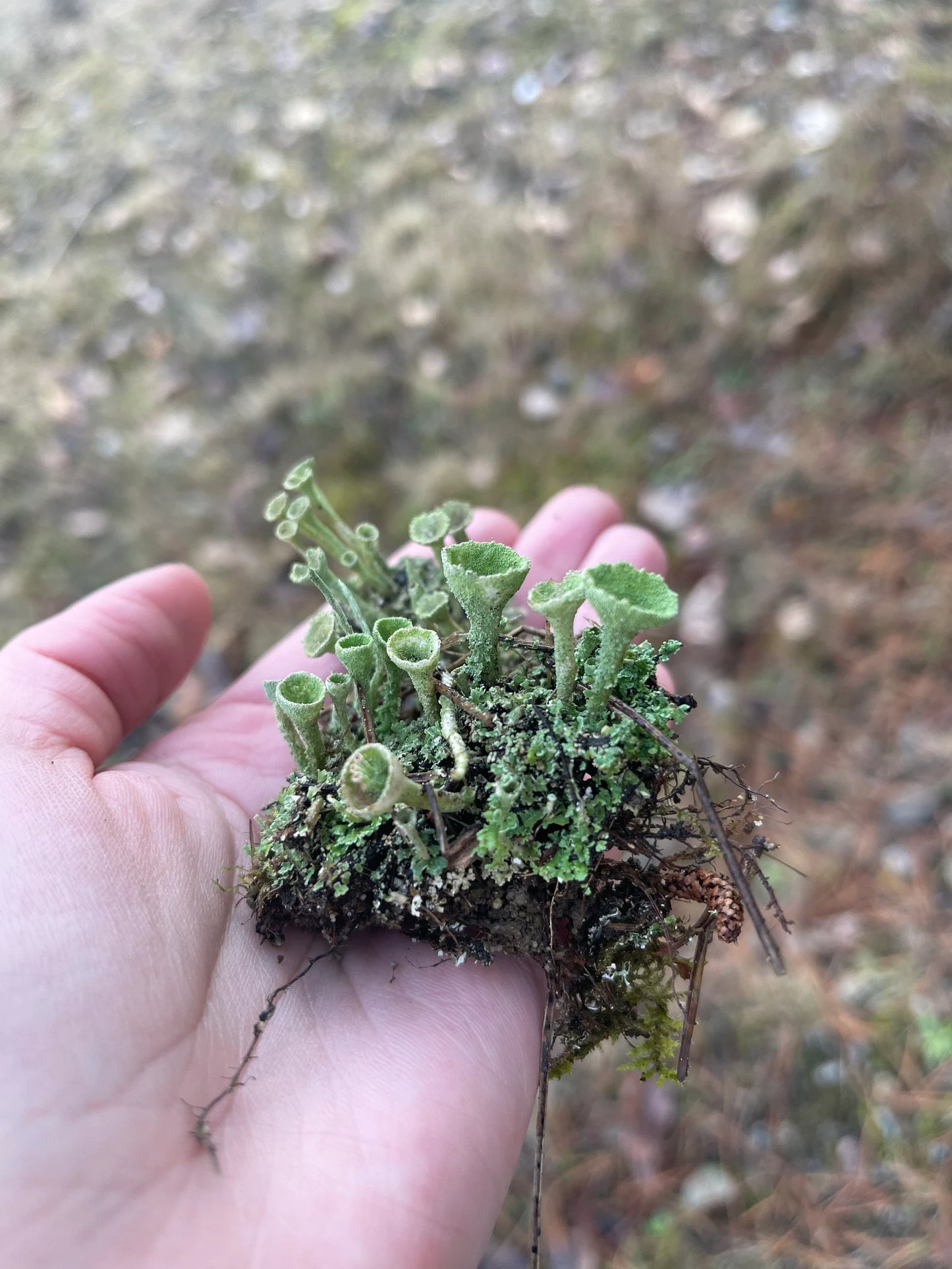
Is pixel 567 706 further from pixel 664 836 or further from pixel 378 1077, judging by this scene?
pixel 378 1077

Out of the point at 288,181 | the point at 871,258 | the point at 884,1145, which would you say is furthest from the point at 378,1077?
the point at 288,181

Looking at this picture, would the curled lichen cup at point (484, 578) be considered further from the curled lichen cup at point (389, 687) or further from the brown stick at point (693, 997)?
the brown stick at point (693, 997)

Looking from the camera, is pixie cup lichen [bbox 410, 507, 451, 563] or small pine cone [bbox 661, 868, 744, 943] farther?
pixie cup lichen [bbox 410, 507, 451, 563]

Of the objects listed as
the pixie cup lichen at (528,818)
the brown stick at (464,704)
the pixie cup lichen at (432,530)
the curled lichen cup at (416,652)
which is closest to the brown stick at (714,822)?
the pixie cup lichen at (528,818)

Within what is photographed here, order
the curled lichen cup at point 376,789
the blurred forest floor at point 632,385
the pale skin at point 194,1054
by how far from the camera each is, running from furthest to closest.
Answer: the blurred forest floor at point 632,385 < the curled lichen cup at point 376,789 < the pale skin at point 194,1054

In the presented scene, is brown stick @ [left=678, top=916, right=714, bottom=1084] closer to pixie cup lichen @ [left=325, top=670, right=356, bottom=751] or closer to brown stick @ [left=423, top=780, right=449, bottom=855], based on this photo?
brown stick @ [left=423, top=780, right=449, bottom=855]

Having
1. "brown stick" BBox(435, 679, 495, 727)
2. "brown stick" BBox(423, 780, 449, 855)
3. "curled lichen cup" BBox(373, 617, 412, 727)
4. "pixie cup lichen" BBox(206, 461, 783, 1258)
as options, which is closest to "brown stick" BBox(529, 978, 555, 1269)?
"pixie cup lichen" BBox(206, 461, 783, 1258)
